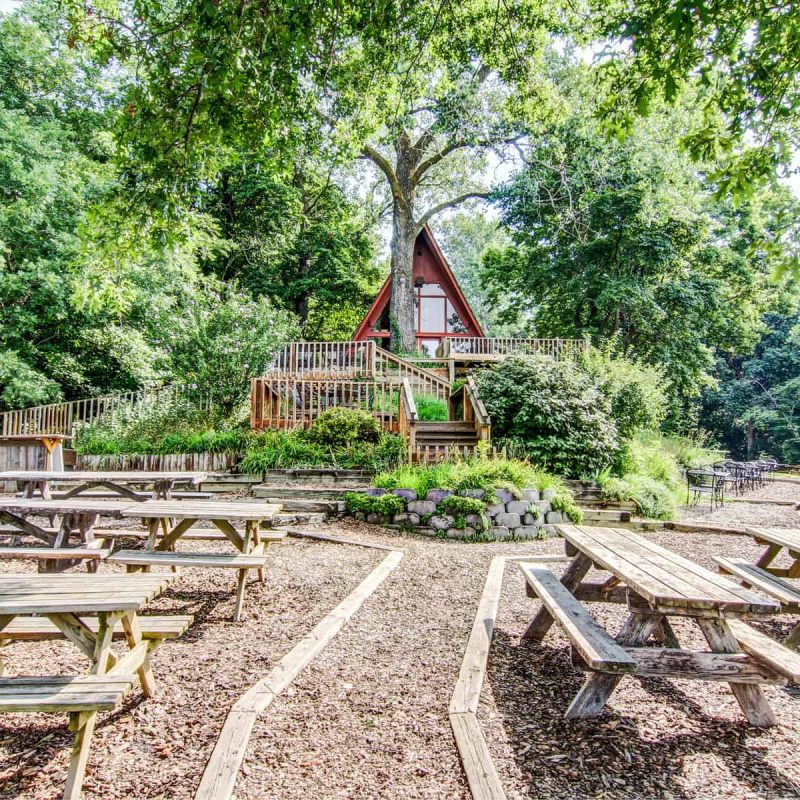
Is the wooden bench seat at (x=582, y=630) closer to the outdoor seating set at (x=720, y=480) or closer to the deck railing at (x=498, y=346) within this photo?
the outdoor seating set at (x=720, y=480)

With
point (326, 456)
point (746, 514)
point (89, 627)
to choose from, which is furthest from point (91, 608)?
point (746, 514)

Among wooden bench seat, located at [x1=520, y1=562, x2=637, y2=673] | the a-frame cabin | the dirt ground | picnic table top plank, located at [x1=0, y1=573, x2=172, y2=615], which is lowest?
the dirt ground

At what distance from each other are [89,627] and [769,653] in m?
3.50

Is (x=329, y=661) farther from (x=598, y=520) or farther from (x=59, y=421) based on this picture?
(x=59, y=421)

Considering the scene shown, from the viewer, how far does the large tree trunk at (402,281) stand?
69.6ft

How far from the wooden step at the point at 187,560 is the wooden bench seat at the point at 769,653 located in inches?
126

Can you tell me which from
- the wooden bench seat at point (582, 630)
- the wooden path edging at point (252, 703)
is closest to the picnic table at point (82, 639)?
the wooden path edging at point (252, 703)

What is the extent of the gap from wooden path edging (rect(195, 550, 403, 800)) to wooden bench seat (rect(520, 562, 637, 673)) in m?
1.49

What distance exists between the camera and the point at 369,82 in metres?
6.40

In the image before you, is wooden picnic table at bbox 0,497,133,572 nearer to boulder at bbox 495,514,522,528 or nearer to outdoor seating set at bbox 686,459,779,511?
Answer: boulder at bbox 495,514,522,528

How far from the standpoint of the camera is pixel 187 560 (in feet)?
13.5

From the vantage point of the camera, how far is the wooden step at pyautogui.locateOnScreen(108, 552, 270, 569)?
4055 mm

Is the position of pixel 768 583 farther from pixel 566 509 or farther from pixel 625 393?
pixel 625 393

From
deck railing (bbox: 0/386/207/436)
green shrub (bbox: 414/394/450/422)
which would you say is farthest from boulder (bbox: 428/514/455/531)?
deck railing (bbox: 0/386/207/436)
